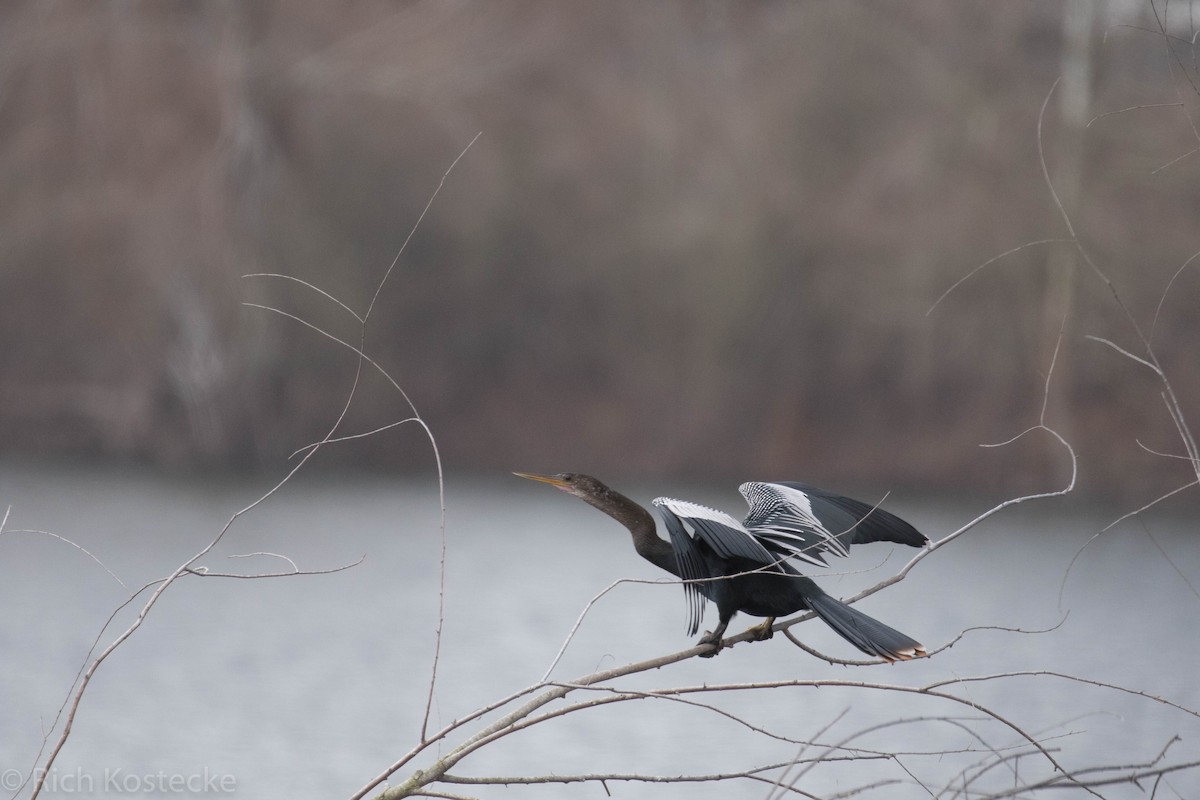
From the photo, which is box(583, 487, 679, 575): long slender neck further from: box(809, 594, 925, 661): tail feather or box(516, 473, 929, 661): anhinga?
box(809, 594, 925, 661): tail feather

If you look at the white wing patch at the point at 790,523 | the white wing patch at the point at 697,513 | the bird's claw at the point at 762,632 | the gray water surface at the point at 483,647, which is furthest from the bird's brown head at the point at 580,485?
the gray water surface at the point at 483,647

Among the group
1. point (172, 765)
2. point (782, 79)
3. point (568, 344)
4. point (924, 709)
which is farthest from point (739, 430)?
point (172, 765)

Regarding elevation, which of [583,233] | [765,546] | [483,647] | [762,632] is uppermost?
[765,546]

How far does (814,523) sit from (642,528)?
1.37ft

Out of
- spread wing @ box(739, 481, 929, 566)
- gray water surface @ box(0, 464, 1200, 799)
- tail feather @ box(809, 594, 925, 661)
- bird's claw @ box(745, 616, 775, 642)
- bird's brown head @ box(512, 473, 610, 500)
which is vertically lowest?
gray water surface @ box(0, 464, 1200, 799)

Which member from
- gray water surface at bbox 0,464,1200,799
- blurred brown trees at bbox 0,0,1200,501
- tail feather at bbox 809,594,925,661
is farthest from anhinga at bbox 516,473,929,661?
blurred brown trees at bbox 0,0,1200,501

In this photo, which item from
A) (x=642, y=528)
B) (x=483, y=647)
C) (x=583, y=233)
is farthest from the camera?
(x=583, y=233)

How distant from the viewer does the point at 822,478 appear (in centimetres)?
1616

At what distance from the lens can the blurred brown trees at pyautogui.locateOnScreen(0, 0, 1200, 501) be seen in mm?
15602

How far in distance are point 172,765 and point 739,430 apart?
11.1 m

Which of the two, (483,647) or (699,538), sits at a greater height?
(699,538)

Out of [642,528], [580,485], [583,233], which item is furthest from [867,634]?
[583,233]

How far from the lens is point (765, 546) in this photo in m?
2.83

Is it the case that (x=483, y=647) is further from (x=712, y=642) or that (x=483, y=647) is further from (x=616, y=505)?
(x=712, y=642)
